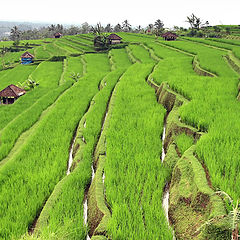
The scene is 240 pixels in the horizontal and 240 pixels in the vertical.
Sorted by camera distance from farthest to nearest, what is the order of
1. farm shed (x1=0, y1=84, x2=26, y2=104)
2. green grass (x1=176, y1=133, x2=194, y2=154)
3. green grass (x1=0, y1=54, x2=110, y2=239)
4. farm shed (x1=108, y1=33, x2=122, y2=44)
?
farm shed (x1=108, y1=33, x2=122, y2=44)
farm shed (x1=0, y1=84, x2=26, y2=104)
green grass (x1=176, y1=133, x2=194, y2=154)
green grass (x1=0, y1=54, x2=110, y2=239)

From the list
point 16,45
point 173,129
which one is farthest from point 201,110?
point 16,45

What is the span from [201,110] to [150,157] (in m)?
1.88

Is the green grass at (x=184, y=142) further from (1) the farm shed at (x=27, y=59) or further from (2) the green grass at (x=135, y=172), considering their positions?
(1) the farm shed at (x=27, y=59)

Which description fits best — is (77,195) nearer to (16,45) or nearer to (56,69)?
(56,69)

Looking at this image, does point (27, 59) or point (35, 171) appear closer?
point (35, 171)

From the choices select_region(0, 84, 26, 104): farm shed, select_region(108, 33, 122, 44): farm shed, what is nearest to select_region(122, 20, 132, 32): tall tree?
select_region(108, 33, 122, 44): farm shed

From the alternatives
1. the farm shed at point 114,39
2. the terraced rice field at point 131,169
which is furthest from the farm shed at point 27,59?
the terraced rice field at point 131,169

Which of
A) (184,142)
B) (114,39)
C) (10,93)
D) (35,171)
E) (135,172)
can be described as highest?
(114,39)

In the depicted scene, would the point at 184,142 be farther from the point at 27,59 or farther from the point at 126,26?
the point at 126,26

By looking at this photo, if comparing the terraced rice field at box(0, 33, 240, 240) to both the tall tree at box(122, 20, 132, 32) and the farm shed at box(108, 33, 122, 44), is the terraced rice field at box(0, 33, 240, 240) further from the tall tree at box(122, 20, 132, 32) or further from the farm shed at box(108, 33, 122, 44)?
the tall tree at box(122, 20, 132, 32)

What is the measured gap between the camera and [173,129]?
4.97 metres

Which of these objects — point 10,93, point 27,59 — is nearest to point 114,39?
point 27,59

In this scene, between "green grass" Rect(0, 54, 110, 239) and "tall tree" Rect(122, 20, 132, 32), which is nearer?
"green grass" Rect(0, 54, 110, 239)

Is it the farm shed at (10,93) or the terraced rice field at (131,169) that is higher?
the terraced rice field at (131,169)
